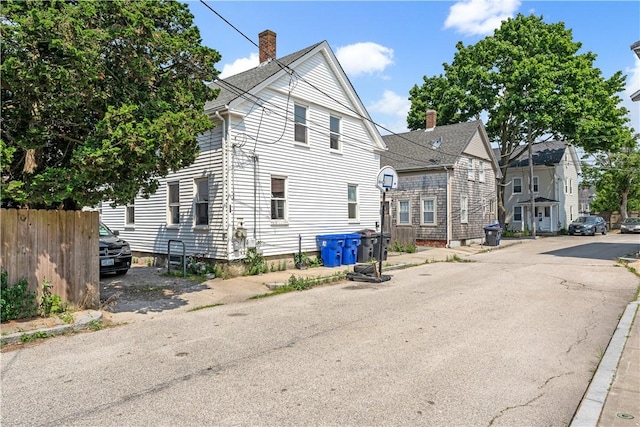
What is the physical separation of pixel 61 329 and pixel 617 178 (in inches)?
2109

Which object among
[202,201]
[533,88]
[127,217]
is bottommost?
[127,217]

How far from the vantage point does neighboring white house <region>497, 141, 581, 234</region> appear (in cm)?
3800

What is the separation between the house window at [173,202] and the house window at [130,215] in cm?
243

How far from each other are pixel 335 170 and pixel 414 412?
42.9 feet

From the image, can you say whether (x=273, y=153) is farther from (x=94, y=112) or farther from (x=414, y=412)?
(x=414, y=412)

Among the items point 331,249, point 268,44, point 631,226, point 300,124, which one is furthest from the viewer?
point 631,226

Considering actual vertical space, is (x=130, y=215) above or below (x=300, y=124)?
below

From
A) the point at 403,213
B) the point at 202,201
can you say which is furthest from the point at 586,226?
the point at 202,201

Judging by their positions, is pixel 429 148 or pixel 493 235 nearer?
pixel 493 235

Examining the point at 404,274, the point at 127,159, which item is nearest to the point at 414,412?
the point at 127,159

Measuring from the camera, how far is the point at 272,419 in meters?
3.68

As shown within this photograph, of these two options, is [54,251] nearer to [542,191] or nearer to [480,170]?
[480,170]

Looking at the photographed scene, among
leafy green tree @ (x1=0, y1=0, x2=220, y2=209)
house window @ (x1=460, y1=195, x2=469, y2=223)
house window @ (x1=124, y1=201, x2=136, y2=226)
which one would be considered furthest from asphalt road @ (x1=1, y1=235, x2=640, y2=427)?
house window @ (x1=460, y1=195, x2=469, y2=223)

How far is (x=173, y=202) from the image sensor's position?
14.7 metres
